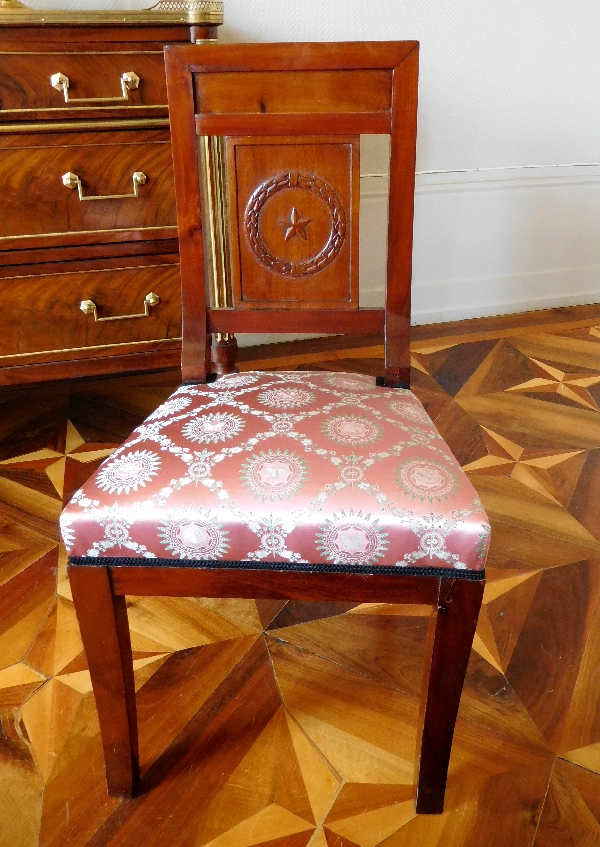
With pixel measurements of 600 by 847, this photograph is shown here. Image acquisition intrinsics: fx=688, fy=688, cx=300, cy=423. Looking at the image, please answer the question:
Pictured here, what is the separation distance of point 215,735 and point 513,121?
6.53 ft

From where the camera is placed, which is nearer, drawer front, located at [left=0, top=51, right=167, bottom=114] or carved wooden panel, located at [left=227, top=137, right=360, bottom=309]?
carved wooden panel, located at [left=227, top=137, right=360, bottom=309]

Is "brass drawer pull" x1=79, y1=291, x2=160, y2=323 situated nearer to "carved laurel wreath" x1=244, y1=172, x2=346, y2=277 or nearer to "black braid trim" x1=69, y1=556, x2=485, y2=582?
"carved laurel wreath" x1=244, y1=172, x2=346, y2=277

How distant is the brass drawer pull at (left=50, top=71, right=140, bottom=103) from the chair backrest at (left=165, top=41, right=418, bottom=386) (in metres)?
0.45

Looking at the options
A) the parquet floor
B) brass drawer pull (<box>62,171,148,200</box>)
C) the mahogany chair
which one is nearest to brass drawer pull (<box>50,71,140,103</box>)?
brass drawer pull (<box>62,171,148,200</box>)

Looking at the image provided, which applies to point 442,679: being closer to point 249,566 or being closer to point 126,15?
point 249,566

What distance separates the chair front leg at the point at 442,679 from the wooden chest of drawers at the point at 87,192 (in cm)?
95

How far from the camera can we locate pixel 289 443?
75 centimetres

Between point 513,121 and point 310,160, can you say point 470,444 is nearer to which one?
point 310,160

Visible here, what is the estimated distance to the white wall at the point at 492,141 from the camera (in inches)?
75.0

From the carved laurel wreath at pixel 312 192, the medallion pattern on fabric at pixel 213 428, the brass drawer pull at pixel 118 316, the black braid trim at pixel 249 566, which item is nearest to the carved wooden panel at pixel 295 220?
the carved laurel wreath at pixel 312 192

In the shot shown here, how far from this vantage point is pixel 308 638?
108 centimetres

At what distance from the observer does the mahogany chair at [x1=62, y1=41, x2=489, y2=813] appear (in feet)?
2.21

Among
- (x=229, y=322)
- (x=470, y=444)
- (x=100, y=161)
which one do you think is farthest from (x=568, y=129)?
(x=229, y=322)

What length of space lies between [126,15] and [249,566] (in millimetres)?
1095
